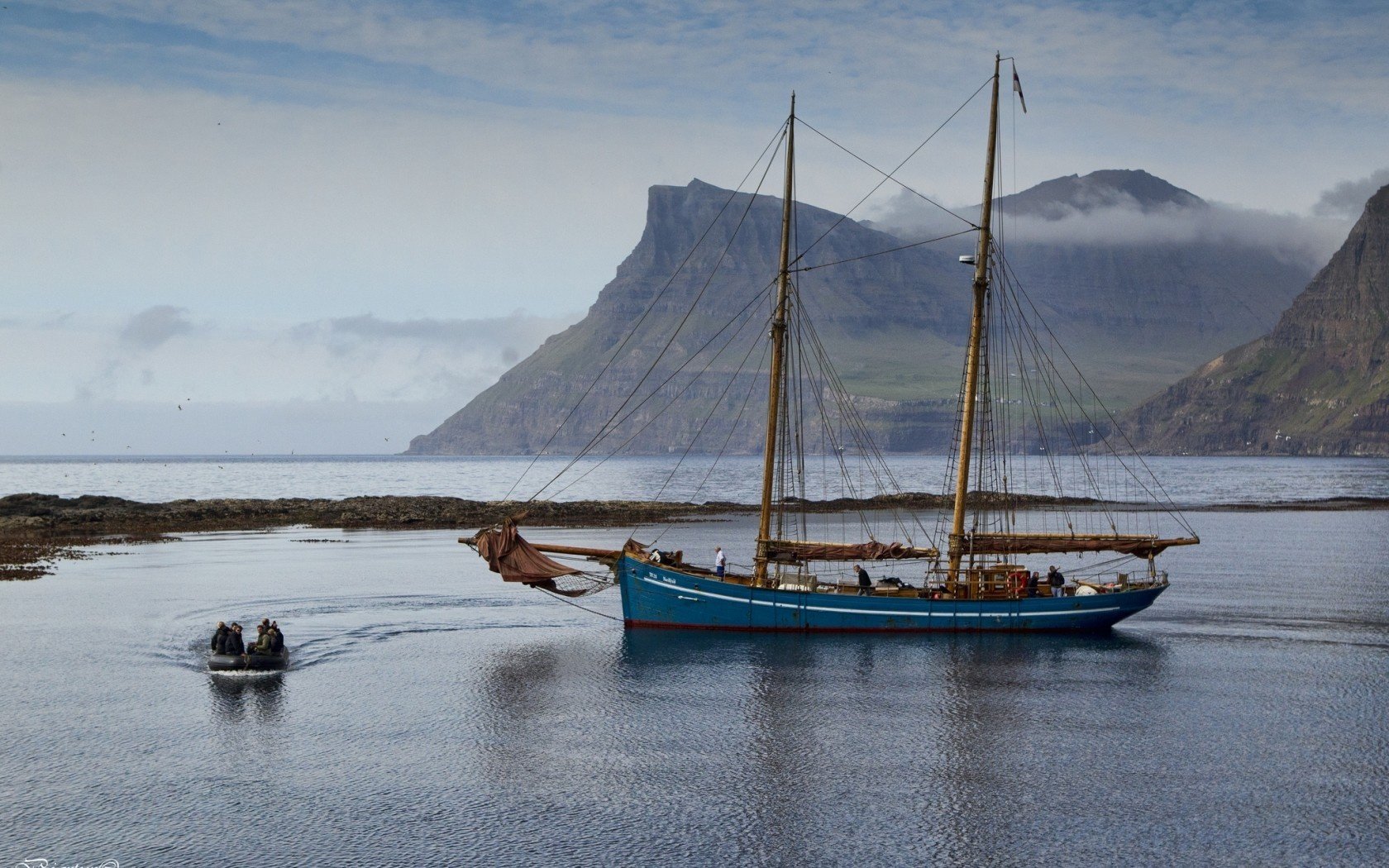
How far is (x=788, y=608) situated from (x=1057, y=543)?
1663cm

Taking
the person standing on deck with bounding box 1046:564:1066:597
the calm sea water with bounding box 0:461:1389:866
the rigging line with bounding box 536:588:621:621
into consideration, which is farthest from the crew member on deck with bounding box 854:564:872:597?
the rigging line with bounding box 536:588:621:621

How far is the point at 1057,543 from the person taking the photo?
214 feet

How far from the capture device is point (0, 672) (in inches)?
1945

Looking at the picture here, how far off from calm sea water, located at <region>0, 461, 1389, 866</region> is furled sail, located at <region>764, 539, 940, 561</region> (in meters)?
4.89

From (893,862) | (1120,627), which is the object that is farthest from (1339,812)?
(1120,627)

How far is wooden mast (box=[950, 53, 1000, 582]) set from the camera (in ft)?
201

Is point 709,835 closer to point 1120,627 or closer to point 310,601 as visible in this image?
point 1120,627

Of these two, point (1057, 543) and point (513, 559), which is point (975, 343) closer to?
point (1057, 543)

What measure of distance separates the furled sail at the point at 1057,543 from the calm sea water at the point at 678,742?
475 cm

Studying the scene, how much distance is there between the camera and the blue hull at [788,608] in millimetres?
59625

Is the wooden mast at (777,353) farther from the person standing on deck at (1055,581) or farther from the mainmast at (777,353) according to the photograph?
the person standing on deck at (1055,581)

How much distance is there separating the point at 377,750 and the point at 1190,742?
2779 cm

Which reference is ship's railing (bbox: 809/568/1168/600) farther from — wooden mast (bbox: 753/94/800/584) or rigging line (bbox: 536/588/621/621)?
rigging line (bbox: 536/588/621/621)

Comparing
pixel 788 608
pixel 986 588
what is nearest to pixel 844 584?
pixel 788 608
